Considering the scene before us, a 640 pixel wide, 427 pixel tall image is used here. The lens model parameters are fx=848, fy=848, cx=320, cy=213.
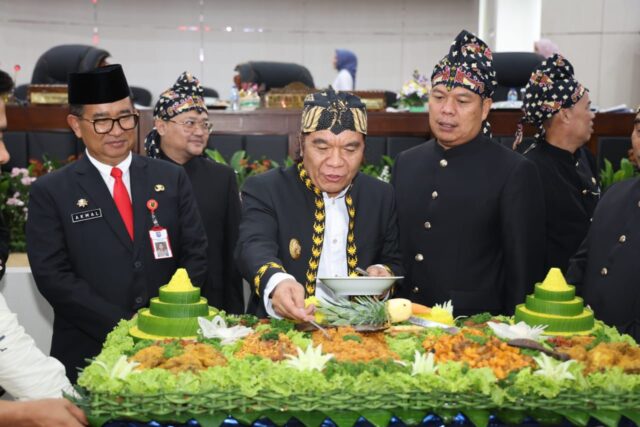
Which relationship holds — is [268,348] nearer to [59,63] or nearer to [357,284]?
[357,284]

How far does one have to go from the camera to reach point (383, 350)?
1.74 metres

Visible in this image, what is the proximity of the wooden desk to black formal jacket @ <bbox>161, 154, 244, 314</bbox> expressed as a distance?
2162 millimetres

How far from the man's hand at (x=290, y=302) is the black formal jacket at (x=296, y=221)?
244mm

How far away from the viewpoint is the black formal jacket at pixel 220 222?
3574 millimetres

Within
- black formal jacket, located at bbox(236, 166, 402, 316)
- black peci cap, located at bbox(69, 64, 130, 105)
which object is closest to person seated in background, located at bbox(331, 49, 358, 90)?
black peci cap, located at bbox(69, 64, 130, 105)

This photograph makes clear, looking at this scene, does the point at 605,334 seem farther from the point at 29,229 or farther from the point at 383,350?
the point at 29,229

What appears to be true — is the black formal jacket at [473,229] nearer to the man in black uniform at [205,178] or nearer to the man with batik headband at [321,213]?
the man with batik headband at [321,213]

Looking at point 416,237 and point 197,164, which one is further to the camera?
point 197,164

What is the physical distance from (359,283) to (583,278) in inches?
A: 38.9

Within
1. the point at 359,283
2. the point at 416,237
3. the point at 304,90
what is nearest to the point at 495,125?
the point at 304,90

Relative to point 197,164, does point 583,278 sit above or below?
below

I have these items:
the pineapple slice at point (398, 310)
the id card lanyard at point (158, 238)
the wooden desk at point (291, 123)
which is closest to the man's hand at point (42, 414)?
the pineapple slice at point (398, 310)

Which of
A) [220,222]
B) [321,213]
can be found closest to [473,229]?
[321,213]

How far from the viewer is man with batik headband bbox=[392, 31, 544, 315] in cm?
255
